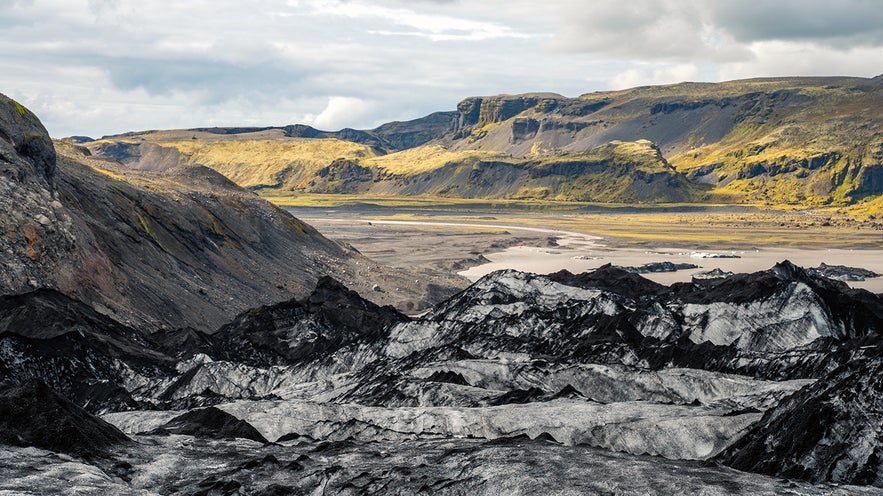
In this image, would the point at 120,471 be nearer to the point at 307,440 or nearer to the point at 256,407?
the point at 307,440

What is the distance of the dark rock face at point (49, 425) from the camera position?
26391 millimetres

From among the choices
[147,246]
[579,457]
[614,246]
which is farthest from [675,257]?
[579,457]

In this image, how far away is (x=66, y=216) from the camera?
218 ft

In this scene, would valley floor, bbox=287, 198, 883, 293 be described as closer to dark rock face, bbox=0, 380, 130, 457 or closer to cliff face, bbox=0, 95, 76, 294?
cliff face, bbox=0, 95, 76, 294

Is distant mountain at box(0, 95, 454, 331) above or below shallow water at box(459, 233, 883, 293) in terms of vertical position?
above

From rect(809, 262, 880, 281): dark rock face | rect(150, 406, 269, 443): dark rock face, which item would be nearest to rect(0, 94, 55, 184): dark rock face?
rect(150, 406, 269, 443): dark rock face

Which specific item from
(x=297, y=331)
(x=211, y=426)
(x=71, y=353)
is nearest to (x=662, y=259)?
(x=297, y=331)

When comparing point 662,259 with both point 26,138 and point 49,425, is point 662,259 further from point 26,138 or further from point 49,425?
point 49,425

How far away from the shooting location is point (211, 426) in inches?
1278

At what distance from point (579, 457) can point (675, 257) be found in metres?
129

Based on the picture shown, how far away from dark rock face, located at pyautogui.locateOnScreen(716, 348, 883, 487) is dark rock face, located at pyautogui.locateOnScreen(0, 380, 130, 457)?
757 inches

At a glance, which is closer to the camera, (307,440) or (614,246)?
(307,440)

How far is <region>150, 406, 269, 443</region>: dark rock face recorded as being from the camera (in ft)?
104

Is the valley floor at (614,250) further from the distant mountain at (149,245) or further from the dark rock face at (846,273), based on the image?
the distant mountain at (149,245)
